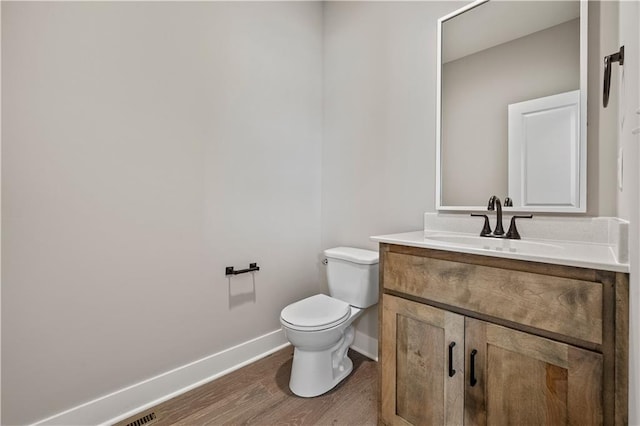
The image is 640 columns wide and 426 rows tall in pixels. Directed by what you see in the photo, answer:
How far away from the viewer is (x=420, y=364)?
115 cm

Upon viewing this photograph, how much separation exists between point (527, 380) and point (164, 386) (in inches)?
67.2

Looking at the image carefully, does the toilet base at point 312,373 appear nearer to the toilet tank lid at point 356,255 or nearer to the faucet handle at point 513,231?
the toilet tank lid at point 356,255

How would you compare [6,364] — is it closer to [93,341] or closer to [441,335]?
[93,341]

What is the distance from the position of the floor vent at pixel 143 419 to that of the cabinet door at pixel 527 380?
56.8 inches

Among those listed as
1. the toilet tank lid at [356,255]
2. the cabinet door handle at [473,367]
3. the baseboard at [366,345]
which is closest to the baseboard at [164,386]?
the baseboard at [366,345]

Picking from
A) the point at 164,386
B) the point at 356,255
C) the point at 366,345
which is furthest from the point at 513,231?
the point at 164,386

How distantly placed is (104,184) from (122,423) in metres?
1.17

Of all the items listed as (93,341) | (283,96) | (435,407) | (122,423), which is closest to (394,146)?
(283,96)

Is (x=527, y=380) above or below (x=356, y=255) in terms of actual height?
below

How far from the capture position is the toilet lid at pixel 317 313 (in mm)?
1479

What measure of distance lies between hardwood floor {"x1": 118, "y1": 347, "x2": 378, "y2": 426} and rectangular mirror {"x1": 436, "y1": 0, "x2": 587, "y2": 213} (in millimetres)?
1170

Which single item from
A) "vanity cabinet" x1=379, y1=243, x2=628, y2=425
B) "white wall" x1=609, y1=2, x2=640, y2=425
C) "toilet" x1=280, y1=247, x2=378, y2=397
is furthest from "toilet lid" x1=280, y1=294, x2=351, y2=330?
"white wall" x1=609, y1=2, x2=640, y2=425

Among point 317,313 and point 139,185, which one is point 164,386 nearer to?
point 317,313

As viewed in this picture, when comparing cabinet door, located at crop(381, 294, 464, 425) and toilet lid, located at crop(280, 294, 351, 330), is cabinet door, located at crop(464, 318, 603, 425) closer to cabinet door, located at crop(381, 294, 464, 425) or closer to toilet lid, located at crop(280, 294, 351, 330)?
cabinet door, located at crop(381, 294, 464, 425)
